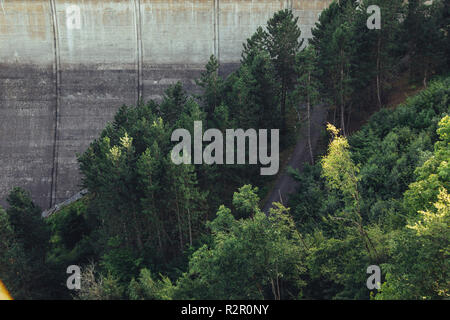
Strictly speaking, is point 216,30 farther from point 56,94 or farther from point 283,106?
point 56,94

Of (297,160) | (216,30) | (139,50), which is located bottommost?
(297,160)

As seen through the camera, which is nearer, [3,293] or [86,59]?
[3,293]

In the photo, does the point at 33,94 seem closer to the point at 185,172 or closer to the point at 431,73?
the point at 185,172

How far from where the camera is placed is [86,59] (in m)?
37.8

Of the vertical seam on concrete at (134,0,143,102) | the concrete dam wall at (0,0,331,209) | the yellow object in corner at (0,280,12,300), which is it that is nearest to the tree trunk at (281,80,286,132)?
the concrete dam wall at (0,0,331,209)

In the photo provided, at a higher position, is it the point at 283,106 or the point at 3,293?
the point at 283,106

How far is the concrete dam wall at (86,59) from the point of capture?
37.0m

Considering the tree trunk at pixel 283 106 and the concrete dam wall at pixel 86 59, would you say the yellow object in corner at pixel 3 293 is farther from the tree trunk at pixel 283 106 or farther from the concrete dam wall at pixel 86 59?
the tree trunk at pixel 283 106

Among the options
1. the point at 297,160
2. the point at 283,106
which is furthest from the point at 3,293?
the point at 283,106

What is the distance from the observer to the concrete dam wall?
3700cm

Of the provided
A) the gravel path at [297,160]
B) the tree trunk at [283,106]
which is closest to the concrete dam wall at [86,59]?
the tree trunk at [283,106]
